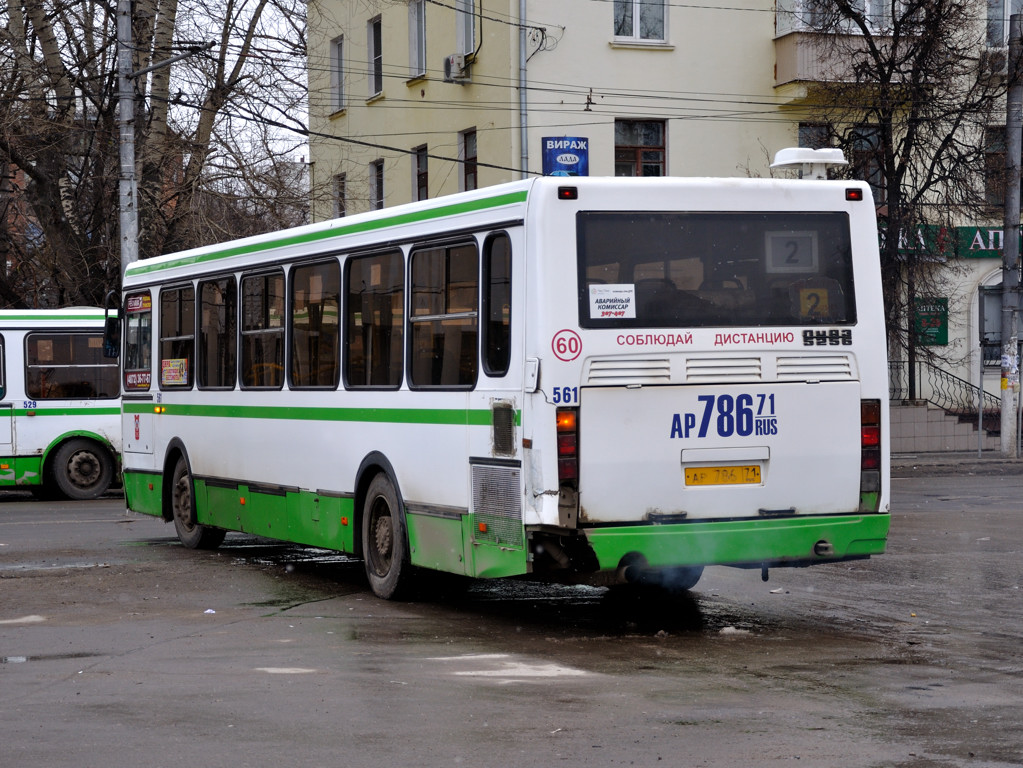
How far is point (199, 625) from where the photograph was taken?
10.1m

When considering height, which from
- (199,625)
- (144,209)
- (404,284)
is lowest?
(199,625)

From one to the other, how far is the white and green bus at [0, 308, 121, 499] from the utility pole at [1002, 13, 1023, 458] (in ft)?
50.2

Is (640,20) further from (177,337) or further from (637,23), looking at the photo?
(177,337)

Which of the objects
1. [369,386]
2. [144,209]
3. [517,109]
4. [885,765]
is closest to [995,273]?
[517,109]

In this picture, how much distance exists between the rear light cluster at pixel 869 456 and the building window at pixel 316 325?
3946 mm

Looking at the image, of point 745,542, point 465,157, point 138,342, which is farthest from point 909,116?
point 745,542

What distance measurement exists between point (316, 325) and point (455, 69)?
19.6 metres

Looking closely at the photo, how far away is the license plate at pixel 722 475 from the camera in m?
9.45

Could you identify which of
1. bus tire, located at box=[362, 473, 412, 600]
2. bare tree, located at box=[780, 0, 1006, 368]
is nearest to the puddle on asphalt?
bus tire, located at box=[362, 473, 412, 600]

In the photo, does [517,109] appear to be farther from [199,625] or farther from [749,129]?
[199,625]

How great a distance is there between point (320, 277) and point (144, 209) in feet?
57.4

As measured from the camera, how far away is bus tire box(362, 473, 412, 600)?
10891 mm

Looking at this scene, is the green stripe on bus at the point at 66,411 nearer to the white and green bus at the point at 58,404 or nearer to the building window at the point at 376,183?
A: the white and green bus at the point at 58,404

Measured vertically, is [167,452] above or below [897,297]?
below
